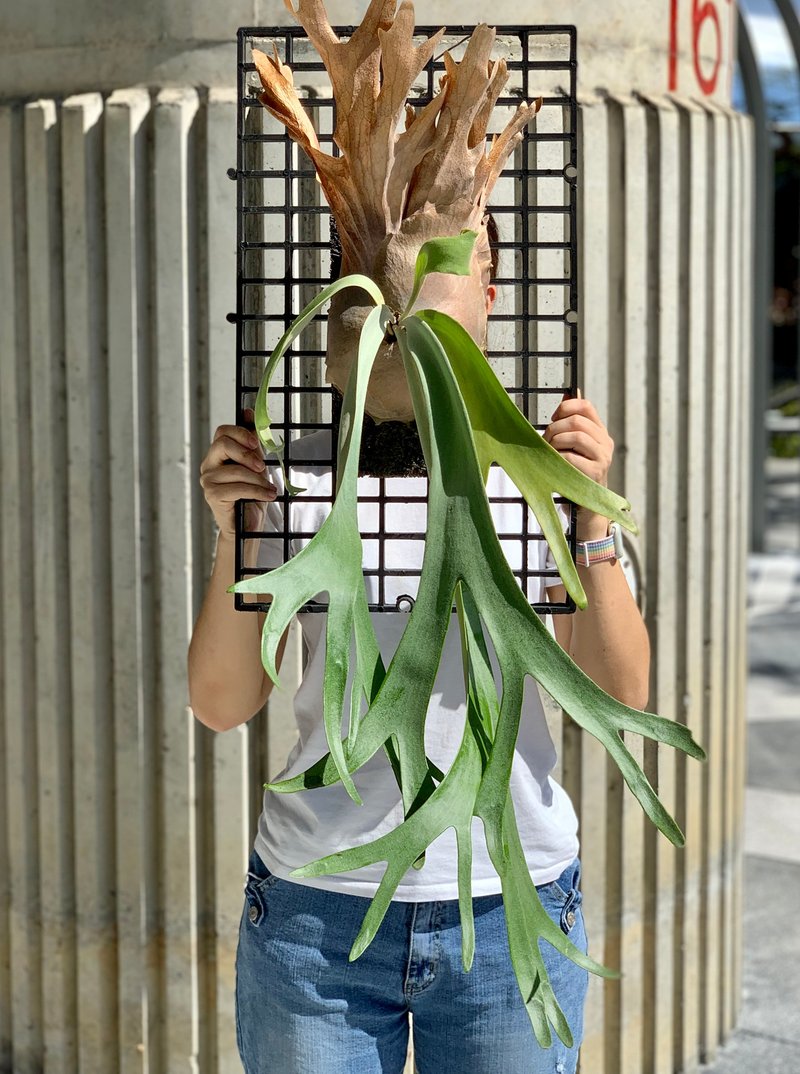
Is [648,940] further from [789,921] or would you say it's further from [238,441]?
[238,441]

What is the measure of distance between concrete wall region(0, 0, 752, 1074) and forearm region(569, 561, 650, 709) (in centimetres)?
104

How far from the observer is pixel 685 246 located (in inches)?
115

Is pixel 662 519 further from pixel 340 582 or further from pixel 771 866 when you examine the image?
pixel 771 866

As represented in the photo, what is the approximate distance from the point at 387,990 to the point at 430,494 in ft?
2.20

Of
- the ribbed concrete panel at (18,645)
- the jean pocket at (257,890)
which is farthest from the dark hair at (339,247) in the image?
the ribbed concrete panel at (18,645)

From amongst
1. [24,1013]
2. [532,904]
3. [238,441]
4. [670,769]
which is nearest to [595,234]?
[670,769]

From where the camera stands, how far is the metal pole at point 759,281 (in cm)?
876

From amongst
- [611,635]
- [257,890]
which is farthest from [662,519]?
[257,890]

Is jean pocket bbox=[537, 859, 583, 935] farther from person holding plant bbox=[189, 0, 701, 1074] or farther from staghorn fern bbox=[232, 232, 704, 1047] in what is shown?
staghorn fern bbox=[232, 232, 704, 1047]

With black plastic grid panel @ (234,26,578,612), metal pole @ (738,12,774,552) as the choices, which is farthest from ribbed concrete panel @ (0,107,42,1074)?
metal pole @ (738,12,774,552)

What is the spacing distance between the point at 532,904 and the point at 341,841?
0.30 meters

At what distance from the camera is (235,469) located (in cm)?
166

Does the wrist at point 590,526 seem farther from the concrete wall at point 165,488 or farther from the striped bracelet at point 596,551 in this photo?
the concrete wall at point 165,488

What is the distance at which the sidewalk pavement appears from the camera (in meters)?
3.40
